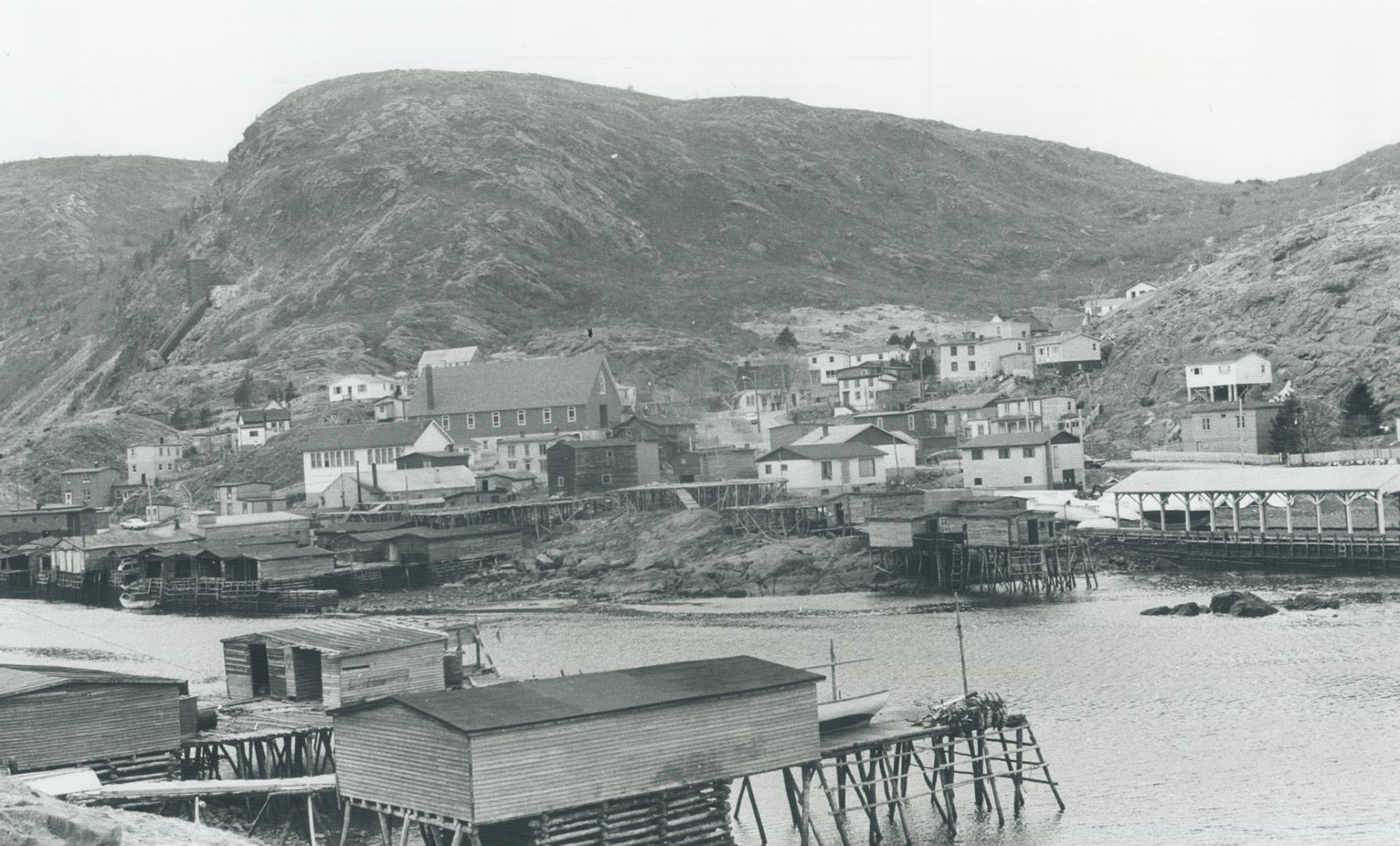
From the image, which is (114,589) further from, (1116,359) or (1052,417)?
(1116,359)

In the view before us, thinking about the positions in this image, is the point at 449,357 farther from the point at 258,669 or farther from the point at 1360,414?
the point at 258,669

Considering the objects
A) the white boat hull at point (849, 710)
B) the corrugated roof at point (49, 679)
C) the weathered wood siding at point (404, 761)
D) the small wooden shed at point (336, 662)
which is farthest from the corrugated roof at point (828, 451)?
the weathered wood siding at point (404, 761)

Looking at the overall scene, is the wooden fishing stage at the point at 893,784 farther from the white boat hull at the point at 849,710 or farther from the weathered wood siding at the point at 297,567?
the weathered wood siding at the point at 297,567

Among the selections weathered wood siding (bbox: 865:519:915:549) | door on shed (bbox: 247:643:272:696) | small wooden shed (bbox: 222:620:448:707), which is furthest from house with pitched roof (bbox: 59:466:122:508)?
door on shed (bbox: 247:643:272:696)

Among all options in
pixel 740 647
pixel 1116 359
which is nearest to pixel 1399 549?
pixel 740 647

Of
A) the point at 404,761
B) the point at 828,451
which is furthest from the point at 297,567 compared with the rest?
the point at 404,761
